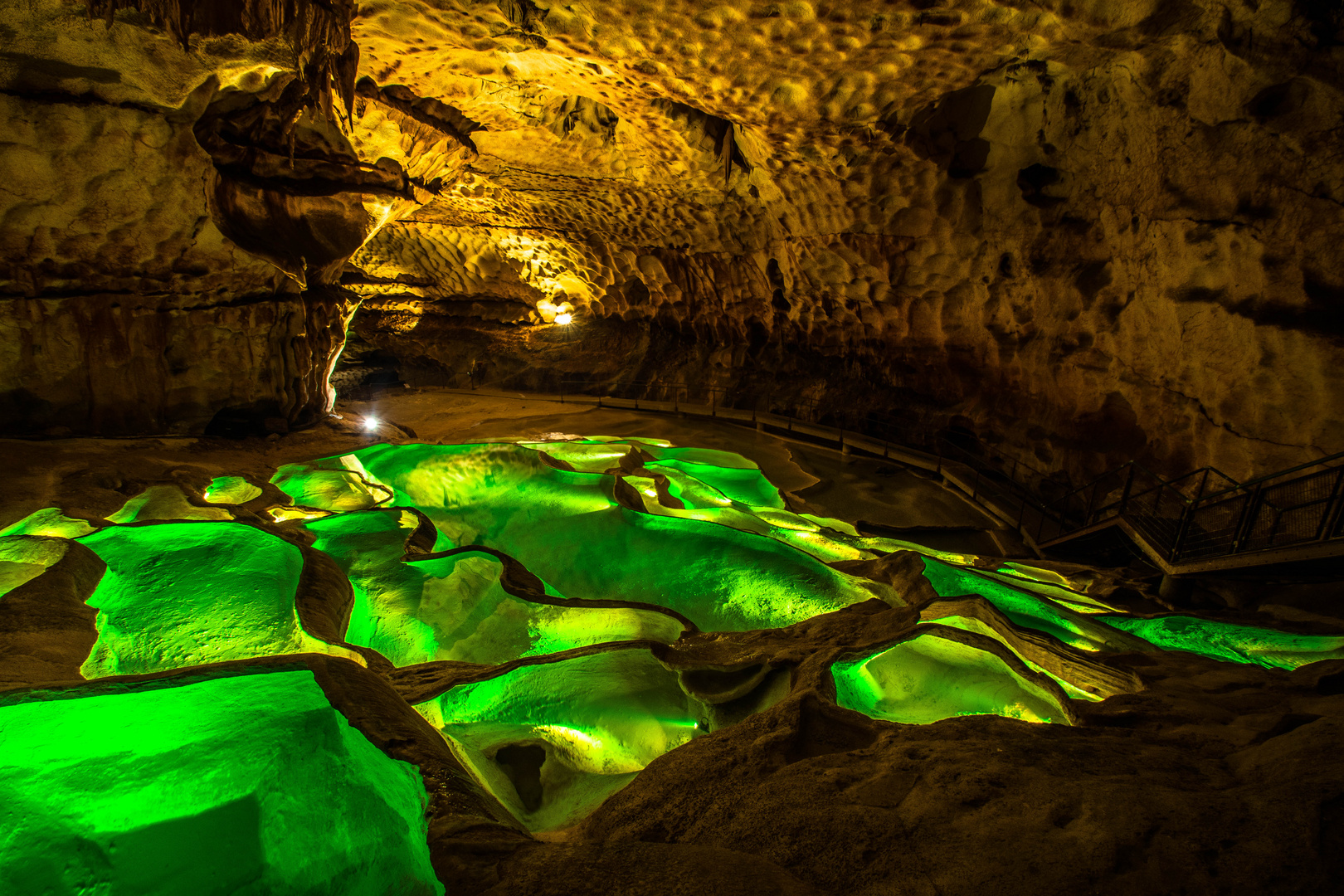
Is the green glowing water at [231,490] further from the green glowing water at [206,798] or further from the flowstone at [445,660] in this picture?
the green glowing water at [206,798]

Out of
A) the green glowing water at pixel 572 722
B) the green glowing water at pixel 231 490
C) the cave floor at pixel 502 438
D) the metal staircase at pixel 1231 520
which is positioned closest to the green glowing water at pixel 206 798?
the green glowing water at pixel 572 722

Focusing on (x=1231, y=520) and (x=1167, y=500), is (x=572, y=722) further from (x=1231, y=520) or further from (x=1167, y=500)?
(x=1167, y=500)

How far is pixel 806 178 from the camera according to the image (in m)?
9.30

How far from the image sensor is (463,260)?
680 inches

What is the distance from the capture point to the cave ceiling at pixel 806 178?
5.45 m

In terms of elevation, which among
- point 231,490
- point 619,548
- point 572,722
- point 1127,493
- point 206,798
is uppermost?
point 206,798

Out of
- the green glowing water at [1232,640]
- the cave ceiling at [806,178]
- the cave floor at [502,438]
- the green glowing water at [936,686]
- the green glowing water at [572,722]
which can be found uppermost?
the cave ceiling at [806,178]

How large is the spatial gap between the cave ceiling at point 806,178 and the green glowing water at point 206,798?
5.79m

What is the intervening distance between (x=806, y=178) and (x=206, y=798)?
962 centimetres

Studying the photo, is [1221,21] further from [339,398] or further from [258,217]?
[339,398]

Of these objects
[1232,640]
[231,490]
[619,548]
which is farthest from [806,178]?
[231,490]

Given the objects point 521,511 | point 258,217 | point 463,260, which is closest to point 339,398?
point 463,260

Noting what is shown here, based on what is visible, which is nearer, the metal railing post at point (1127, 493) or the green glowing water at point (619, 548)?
the green glowing water at point (619, 548)

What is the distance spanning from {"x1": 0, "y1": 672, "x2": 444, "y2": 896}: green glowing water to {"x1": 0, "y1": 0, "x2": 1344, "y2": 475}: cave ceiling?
5.79 metres
